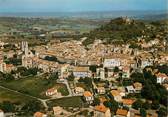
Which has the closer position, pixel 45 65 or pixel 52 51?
pixel 45 65

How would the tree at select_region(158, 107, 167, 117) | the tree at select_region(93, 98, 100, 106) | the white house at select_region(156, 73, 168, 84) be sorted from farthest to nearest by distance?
the white house at select_region(156, 73, 168, 84) → the tree at select_region(93, 98, 100, 106) → the tree at select_region(158, 107, 167, 117)

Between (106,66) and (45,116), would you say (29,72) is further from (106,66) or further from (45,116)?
(45,116)

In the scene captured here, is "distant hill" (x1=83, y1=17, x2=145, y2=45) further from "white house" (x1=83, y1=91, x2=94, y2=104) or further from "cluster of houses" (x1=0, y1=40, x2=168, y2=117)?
"white house" (x1=83, y1=91, x2=94, y2=104)

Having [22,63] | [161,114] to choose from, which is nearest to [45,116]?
[161,114]

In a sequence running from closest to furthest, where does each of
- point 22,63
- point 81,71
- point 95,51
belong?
1. point 81,71
2. point 22,63
3. point 95,51

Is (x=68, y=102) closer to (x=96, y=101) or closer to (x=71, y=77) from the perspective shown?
(x=96, y=101)

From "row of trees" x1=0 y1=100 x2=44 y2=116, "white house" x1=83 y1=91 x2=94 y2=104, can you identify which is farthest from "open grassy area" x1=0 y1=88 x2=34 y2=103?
"white house" x1=83 y1=91 x2=94 y2=104

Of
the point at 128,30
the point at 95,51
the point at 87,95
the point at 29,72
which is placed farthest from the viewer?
the point at 128,30
